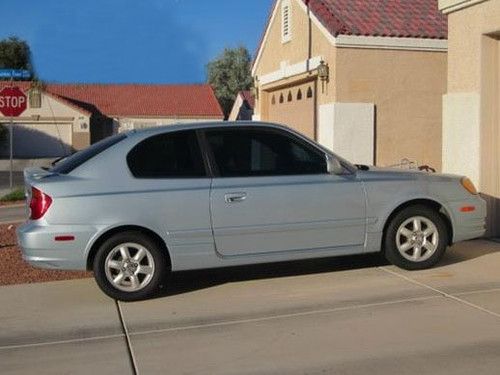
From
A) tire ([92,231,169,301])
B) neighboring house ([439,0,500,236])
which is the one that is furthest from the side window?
neighboring house ([439,0,500,236])

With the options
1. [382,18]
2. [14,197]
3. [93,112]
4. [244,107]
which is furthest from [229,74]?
[382,18]

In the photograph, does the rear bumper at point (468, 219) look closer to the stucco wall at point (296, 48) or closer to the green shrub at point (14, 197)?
the stucco wall at point (296, 48)

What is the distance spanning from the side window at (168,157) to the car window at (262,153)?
20cm

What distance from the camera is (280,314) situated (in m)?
Result: 6.76

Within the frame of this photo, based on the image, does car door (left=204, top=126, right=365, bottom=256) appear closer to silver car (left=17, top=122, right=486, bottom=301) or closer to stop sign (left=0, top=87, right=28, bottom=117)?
silver car (left=17, top=122, right=486, bottom=301)

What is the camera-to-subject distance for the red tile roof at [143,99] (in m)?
57.6

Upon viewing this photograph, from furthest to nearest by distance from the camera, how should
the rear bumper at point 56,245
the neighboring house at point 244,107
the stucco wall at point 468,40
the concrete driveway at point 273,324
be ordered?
the neighboring house at point 244,107 → the stucco wall at point 468,40 → the rear bumper at point 56,245 → the concrete driveway at point 273,324

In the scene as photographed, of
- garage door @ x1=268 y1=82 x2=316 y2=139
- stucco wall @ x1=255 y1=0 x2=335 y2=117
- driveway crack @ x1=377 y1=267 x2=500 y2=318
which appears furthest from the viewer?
garage door @ x1=268 y1=82 x2=316 y2=139

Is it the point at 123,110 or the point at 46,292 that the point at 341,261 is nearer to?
the point at 46,292

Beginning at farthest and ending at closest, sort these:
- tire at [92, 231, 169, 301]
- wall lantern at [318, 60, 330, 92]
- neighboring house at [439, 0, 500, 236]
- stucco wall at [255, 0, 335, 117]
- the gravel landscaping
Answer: stucco wall at [255, 0, 335, 117] → wall lantern at [318, 60, 330, 92] → neighboring house at [439, 0, 500, 236] → the gravel landscaping → tire at [92, 231, 169, 301]

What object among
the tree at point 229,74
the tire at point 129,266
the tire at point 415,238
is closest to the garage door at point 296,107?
the tire at point 415,238

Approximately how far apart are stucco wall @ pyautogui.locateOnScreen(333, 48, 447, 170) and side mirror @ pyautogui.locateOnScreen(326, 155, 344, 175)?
730cm

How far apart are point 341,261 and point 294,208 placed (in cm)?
160

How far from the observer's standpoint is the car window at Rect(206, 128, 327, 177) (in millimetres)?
7652
